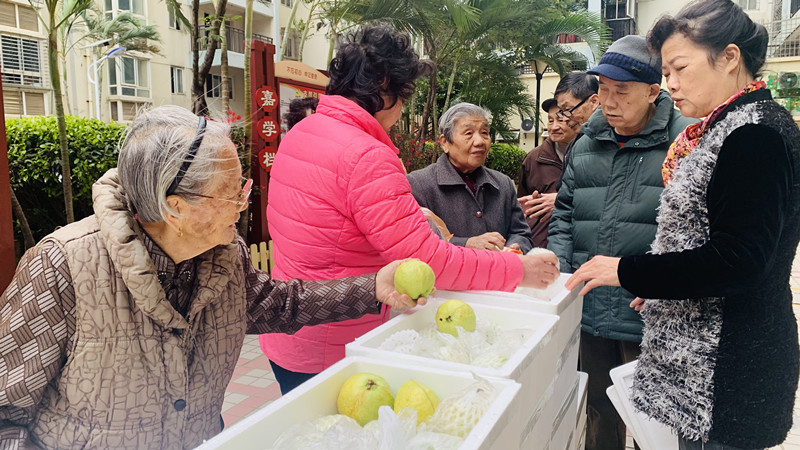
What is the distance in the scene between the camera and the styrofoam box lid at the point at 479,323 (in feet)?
4.30

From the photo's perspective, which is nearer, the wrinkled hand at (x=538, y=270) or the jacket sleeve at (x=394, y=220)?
the jacket sleeve at (x=394, y=220)

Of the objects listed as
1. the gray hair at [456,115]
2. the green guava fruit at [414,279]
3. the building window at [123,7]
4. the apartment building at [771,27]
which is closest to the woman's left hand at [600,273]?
the green guava fruit at [414,279]

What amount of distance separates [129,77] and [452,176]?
25.6 m

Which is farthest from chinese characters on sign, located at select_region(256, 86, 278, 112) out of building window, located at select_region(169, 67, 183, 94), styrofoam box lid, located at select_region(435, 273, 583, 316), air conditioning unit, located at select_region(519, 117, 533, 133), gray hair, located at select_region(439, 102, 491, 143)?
building window, located at select_region(169, 67, 183, 94)

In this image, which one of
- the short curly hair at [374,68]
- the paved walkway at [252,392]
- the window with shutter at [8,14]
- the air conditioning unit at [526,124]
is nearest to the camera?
the short curly hair at [374,68]

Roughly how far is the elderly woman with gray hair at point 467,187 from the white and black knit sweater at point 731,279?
1576 millimetres

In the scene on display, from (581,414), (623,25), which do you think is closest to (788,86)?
(623,25)

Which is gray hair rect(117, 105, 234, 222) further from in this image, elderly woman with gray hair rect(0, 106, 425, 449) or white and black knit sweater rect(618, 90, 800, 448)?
white and black knit sweater rect(618, 90, 800, 448)

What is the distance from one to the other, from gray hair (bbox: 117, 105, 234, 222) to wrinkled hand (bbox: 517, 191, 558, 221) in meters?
2.76

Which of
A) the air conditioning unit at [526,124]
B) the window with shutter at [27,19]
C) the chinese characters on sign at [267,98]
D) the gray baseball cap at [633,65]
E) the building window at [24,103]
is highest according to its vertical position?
the window with shutter at [27,19]

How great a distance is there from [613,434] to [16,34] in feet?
82.9

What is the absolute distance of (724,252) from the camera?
149 cm

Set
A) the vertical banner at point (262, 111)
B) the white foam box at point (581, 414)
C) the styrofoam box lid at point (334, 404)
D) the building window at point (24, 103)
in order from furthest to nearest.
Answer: the building window at point (24, 103)
the vertical banner at point (262, 111)
the white foam box at point (581, 414)
the styrofoam box lid at point (334, 404)

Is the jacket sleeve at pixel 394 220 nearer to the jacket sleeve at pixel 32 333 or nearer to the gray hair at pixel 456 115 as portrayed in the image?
the jacket sleeve at pixel 32 333
